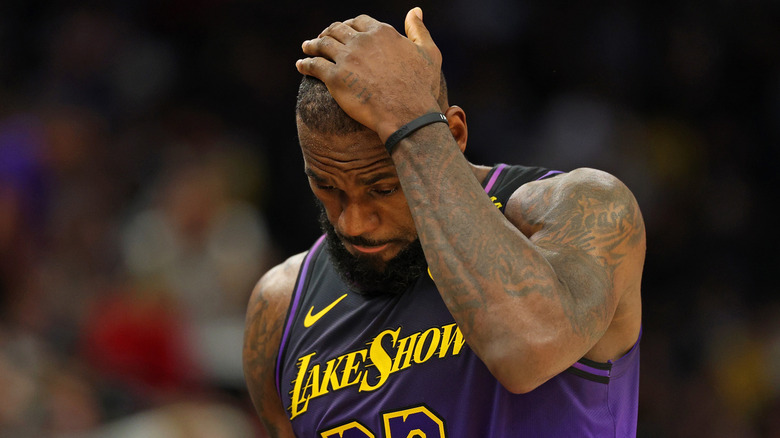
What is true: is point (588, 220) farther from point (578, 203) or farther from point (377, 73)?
point (377, 73)

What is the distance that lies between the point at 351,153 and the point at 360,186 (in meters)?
0.09

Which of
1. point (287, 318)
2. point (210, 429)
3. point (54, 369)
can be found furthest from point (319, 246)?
point (54, 369)

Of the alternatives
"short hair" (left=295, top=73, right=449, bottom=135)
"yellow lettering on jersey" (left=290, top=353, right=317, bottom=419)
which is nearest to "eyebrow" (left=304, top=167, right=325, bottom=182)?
"short hair" (left=295, top=73, right=449, bottom=135)

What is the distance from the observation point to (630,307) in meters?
2.34

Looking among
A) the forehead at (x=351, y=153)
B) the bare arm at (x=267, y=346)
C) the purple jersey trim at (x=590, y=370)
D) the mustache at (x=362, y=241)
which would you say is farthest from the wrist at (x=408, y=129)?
the bare arm at (x=267, y=346)

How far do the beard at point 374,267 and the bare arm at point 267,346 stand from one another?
29 centimetres

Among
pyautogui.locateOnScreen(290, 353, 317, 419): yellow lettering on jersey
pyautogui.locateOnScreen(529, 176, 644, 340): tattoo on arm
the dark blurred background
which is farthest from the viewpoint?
the dark blurred background

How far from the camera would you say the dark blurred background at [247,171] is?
4.98 meters

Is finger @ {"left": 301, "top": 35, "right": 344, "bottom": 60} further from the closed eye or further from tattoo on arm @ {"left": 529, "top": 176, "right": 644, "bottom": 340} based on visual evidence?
tattoo on arm @ {"left": 529, "top": 176, "right": 644, "bottom": 340}

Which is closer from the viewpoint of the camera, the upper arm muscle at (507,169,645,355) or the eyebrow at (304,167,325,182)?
the upper arm muscle at (507,169,645,355)

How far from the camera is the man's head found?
2.24m

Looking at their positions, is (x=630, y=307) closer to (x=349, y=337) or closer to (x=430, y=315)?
(x=430, y=315)

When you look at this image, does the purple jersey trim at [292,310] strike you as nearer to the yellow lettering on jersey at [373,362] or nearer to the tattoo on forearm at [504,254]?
the yellow lettering on jersey at [373,362]

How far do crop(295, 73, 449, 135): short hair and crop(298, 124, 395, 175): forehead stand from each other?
0.05 feet
